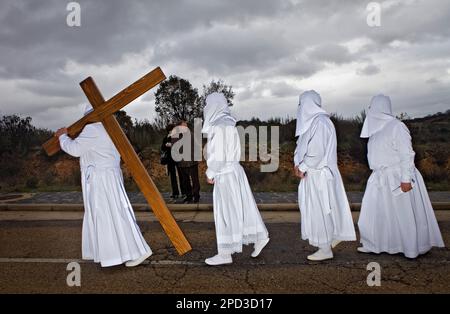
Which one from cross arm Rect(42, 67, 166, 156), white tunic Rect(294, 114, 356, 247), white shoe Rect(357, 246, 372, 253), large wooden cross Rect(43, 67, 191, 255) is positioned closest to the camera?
cross arm Rect(42, 67, 166, 156)

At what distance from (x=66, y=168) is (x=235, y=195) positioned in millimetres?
13761

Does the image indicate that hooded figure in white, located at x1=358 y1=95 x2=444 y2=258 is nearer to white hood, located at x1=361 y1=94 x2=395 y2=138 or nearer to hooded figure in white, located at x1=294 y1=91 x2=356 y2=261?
white hood, located at x1=361 y1=94 x2=395 y2=138

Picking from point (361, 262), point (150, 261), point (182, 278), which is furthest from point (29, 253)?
point (361, 262)

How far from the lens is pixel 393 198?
5.14 metres

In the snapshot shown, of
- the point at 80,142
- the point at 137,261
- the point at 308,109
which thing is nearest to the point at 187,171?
the point at 137,261

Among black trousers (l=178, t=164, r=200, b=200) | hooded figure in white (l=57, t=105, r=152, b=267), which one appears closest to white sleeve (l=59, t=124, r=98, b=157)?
hooded figure in white (l=57, t=105, r=152, b=267)

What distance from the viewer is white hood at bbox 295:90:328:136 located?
195 inches

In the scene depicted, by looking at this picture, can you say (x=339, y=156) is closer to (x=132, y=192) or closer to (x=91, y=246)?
(x=132, y=192)

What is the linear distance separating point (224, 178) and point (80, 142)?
1828mm

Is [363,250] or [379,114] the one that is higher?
[379,114]

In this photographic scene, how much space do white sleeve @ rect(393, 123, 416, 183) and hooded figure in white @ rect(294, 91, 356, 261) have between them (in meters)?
0.81

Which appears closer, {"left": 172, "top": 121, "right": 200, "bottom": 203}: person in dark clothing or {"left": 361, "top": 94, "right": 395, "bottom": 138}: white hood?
{"left": 361, "top": 94, "right": 395, "bottom": 138}: white hood

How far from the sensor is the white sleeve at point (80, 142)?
4.64 m

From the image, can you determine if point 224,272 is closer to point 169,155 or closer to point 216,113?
point 216,113
